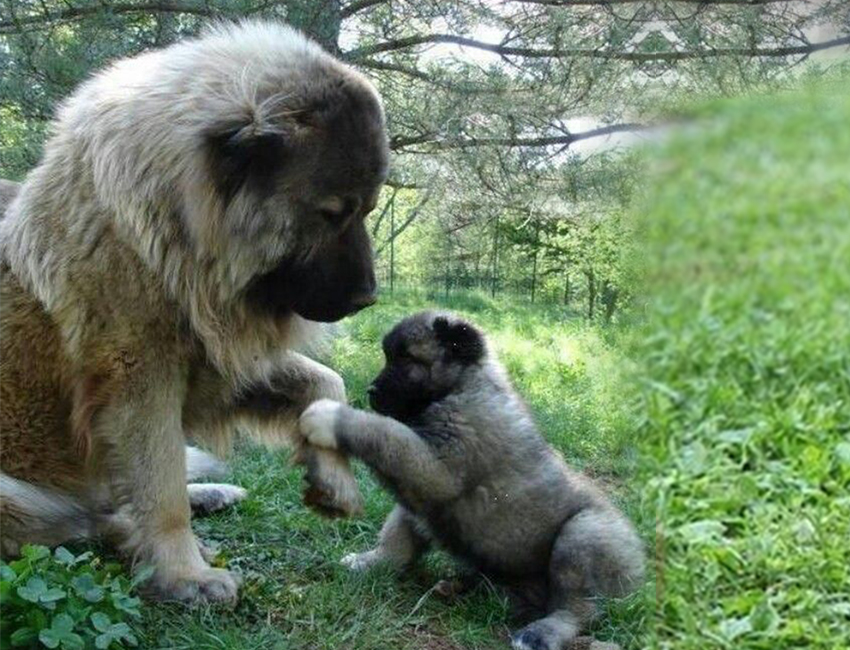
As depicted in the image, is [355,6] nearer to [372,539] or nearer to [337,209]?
[337,209]

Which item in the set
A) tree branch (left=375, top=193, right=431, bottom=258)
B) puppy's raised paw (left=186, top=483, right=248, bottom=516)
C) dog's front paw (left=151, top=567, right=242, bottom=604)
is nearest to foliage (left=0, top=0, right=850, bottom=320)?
tree branch (left=375, top=193, right=431, bottom=258)

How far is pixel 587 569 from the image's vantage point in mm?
2590

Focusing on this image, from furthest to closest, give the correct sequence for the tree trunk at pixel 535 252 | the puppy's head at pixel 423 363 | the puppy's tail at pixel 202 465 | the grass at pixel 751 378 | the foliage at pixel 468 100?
the tree trunk at pixel 535 252 → the puppy's tail at pixel 202 465 → the foliage at pixel 468 100 → the puppy's head at pixel 423 363 → the grass at pixel 751 378

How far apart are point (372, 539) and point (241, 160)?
1259 mm

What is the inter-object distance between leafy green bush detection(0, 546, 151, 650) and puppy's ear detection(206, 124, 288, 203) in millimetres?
977

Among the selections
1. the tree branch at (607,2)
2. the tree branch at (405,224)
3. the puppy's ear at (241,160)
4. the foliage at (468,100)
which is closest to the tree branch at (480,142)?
the foliage at (468,100)

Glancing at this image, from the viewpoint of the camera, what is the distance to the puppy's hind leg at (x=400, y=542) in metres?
2.83

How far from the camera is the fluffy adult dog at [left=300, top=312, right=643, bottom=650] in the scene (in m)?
2.62

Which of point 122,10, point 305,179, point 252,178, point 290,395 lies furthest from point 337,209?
point 122,10

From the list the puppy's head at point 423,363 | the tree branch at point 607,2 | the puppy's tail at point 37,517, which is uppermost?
the tree branch at point 607,2

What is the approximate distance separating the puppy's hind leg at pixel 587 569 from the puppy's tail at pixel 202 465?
4.19ft

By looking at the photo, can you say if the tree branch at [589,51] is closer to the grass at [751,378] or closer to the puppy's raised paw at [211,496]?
the grass at [751,378]

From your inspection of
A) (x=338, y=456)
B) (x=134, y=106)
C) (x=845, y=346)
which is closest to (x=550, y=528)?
(x=338, y=456)

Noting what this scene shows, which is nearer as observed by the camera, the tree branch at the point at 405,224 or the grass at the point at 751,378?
the grass at the point at 751,378
